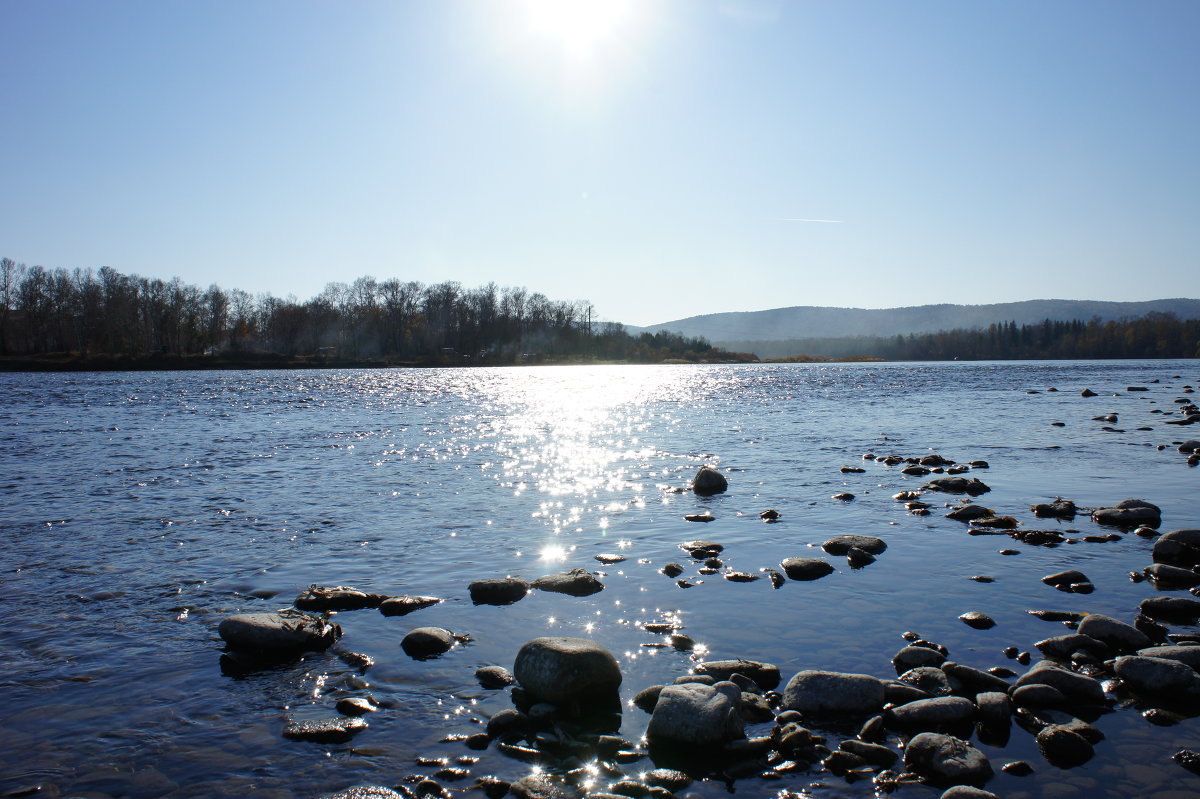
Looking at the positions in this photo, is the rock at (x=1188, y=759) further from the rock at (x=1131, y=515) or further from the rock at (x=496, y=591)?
the rock at (x=1131, y=515)

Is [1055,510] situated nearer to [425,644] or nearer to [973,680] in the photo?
[973,680]

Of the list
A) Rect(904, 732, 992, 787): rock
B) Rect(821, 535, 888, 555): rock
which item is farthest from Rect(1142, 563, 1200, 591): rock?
Rect(904, 732, 992, 787): rock

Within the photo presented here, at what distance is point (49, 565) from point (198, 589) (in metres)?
3.69

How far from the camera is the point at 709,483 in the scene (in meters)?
21.7

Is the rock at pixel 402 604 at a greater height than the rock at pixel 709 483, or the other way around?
the rock at pixel 709 483

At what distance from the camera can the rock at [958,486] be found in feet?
69.1

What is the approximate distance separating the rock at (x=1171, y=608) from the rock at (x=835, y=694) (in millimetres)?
5662

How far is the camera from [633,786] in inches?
256

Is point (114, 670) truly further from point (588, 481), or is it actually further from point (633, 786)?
point (588, 481)

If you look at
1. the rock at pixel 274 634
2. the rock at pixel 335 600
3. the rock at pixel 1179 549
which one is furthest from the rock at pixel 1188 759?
the rock at pixel 335 600

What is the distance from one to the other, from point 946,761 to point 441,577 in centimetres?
870

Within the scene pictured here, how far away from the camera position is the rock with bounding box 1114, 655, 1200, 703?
810 cm

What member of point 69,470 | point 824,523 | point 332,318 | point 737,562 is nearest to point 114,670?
point 737,562

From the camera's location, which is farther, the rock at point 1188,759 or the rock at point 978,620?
the rock at point 978,620
